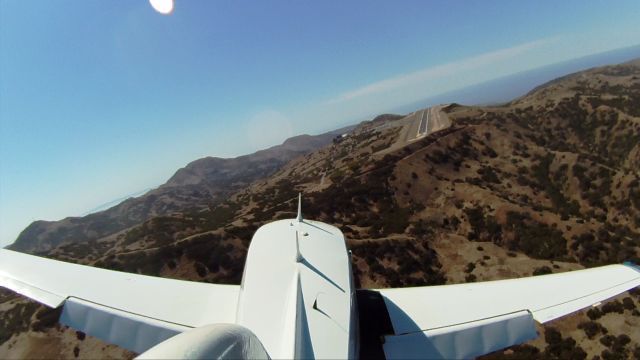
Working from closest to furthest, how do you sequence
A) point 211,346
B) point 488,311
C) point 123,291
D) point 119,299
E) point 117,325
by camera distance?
point 211,346, point 117,325, point 488,311, point 119,299, point 123,291

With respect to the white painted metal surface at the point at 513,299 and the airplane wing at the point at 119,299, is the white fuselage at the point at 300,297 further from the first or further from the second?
the white painted metal surface at the point at 513,299

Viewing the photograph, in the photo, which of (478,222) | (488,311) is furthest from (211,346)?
(478,222)

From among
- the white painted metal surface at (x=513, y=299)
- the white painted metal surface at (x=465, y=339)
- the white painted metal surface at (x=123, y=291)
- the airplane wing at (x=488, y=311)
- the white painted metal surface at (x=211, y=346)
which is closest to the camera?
the white painted metal surface at (x=211, y=346)

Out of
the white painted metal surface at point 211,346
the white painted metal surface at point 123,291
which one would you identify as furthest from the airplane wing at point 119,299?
the white painted metal surface at point 211,346

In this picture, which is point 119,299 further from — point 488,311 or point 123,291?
point 488,311

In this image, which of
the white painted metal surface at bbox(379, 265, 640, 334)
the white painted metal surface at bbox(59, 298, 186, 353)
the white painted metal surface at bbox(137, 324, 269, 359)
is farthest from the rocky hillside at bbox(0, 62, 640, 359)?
the white painted metal surface at bbox(137, 324, 269, 359)

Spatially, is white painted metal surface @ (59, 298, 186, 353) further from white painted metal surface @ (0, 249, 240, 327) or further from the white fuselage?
the white fuselage

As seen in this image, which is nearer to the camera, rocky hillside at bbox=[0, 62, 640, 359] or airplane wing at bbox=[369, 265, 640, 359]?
airplane wing at bbox=[369, 265, 640, 359]
